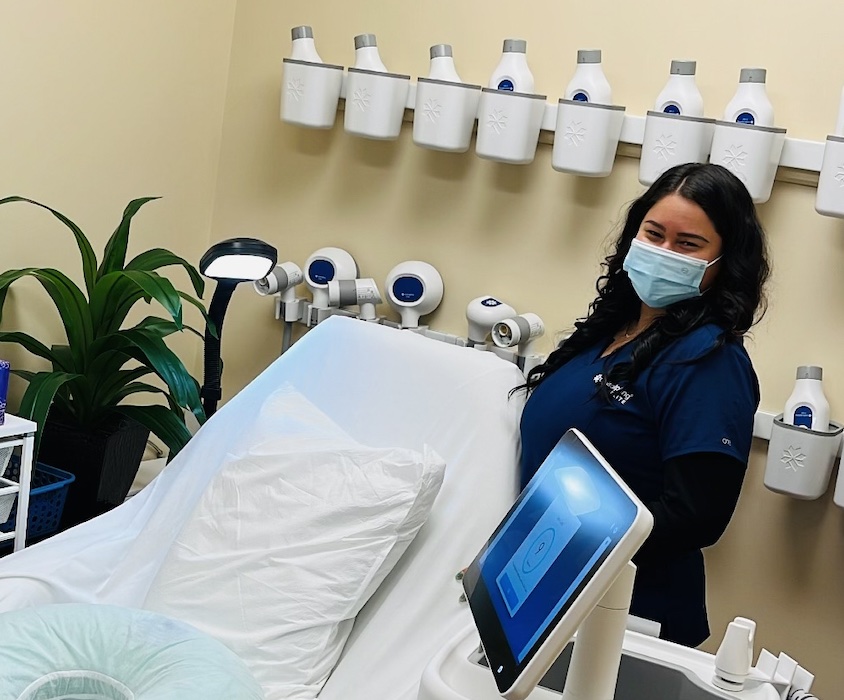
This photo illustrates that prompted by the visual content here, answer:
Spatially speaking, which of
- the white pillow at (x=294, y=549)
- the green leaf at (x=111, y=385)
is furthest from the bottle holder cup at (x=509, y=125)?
the green leaf at (x=111, y=385)

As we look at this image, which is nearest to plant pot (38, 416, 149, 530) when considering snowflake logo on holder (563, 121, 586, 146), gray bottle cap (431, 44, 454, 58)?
gray bottle cap (431, 44, 454, 58)

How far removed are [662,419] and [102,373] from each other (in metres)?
1.49

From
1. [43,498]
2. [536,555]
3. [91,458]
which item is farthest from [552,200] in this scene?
[536,555]

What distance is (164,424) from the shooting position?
2576 millimetres

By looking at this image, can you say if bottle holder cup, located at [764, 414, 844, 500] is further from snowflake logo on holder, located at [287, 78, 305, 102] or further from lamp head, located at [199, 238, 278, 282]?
snowflake logo on holder, located at [287, 78, 305, 102]

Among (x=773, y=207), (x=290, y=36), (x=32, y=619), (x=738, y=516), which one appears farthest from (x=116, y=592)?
(x=290, y=36)

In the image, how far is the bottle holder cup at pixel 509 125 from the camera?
2.37 m

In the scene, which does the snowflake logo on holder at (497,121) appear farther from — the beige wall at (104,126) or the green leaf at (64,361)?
the green leaf at (64,361)

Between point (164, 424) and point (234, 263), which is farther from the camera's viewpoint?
point (164, 424)

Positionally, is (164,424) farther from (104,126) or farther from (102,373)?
(104,126)

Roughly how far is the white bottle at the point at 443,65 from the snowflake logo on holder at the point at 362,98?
18 centimetres

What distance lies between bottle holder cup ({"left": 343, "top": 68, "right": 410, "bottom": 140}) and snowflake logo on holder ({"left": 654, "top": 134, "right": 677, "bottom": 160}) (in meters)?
0.71

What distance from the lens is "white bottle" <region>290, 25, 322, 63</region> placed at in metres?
2.71

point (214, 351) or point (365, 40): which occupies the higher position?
point (365, 40)
